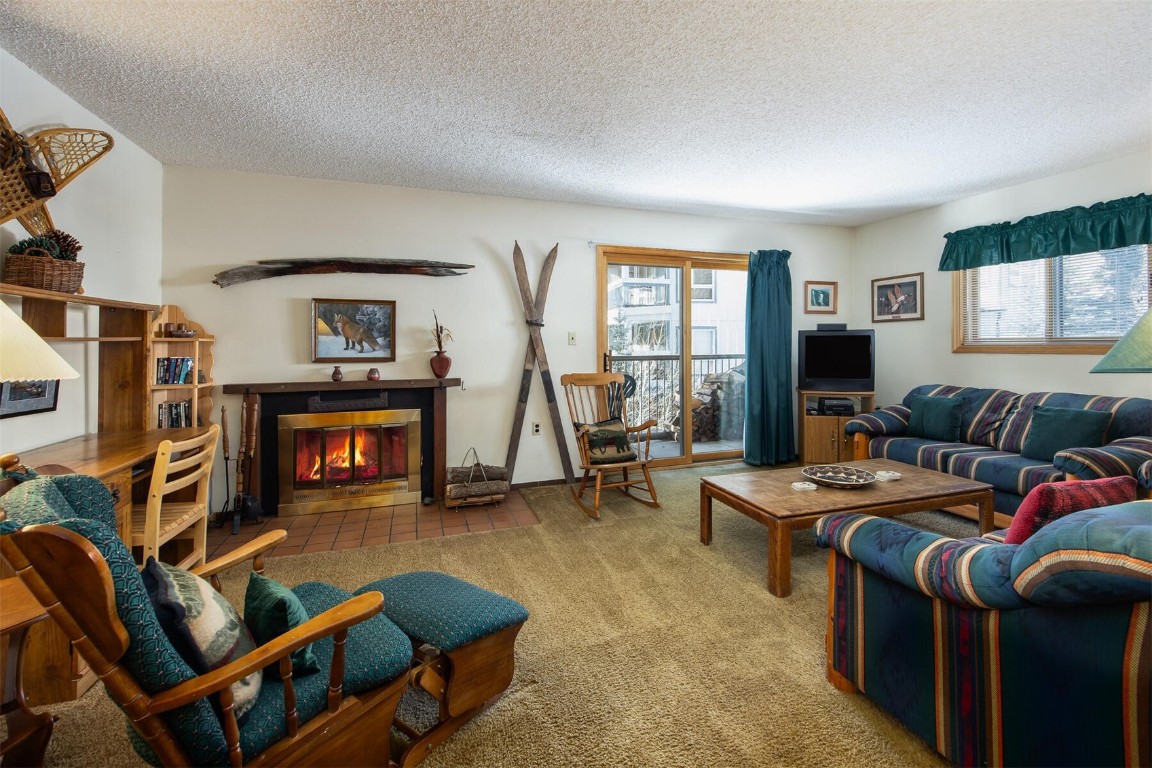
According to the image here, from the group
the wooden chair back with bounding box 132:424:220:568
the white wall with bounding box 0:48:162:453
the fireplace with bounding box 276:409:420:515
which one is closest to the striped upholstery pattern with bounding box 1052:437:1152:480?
the fireplace with bounding box 276:409:420:515

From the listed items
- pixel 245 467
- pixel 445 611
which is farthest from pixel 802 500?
pixel 245 467

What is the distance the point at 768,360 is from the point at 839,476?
2.37 meters

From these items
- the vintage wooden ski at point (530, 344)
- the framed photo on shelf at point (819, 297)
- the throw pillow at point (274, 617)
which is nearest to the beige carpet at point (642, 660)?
the throw pillow at point (274, 617)

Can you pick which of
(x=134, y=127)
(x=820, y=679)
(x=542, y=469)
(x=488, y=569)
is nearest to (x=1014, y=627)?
(x=820, y=679)

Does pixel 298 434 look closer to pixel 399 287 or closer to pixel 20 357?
pixel 399 287

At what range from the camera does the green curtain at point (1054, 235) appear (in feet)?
10.7

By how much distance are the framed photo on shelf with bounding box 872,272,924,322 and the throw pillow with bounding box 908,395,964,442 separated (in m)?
1.15

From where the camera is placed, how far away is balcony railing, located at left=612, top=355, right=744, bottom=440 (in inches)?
189

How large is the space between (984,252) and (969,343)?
2.49 ft

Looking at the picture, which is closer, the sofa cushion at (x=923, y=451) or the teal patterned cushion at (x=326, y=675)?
the teal patterned cushion at (x=326, y=675)

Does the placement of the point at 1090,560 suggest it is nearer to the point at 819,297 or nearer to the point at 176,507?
the point at 176,507

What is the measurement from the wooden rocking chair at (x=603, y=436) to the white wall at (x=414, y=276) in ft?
1.11

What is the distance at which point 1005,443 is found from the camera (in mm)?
3518

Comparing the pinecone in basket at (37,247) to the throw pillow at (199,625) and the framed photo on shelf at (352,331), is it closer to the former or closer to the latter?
the framed photo on shelf at (352,331)
